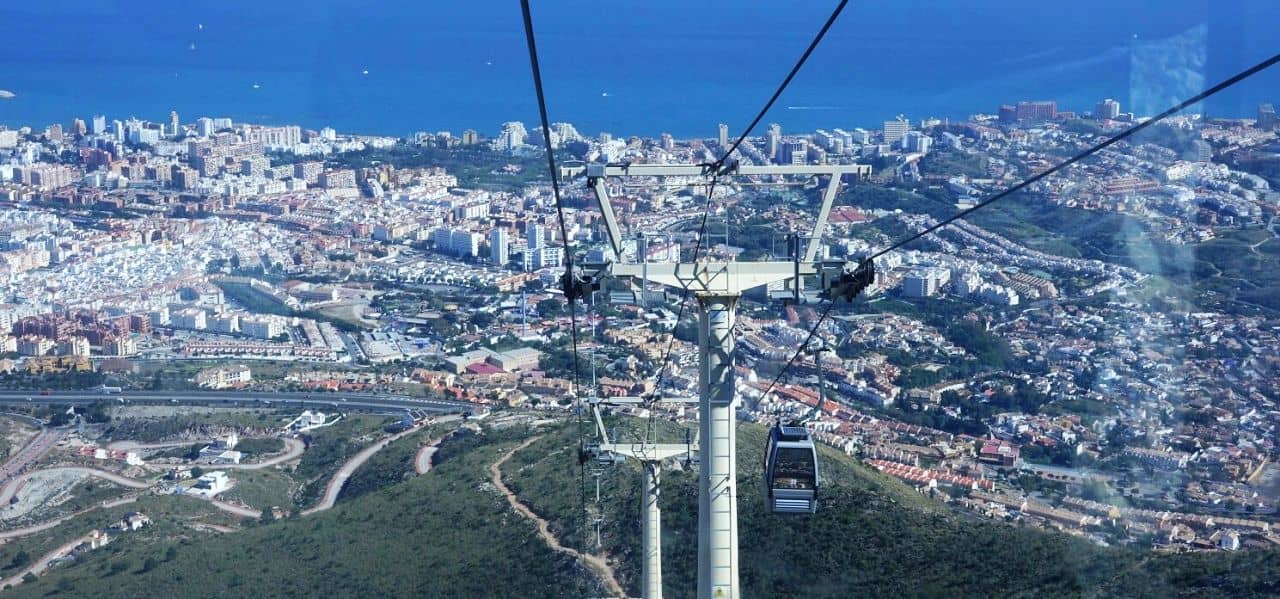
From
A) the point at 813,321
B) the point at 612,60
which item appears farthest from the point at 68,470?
the point at 612,60

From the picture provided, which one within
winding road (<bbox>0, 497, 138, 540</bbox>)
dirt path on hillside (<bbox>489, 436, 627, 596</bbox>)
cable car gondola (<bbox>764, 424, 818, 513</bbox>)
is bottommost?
winding road (<bbox>0, 497, 138, 540</bbox>)

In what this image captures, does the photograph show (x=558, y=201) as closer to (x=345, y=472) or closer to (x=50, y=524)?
(x=345, y=472)

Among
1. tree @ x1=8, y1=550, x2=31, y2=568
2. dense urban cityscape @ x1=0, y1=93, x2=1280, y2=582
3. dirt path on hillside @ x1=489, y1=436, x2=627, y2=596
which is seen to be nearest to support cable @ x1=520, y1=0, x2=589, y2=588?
dirt path on hillside @ x1=489, y1=436, x2=627, y2=596

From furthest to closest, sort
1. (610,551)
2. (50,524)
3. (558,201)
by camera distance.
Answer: (50,524)
(610,551)
(558,201)

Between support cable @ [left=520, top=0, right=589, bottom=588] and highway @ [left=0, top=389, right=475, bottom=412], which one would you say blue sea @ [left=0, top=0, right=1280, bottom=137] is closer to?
support cable @ [left=520, top=0, right=589, bottom=588]

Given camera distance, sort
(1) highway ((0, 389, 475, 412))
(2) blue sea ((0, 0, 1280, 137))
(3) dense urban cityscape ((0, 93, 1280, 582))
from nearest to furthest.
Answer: (3) dense urban cityscape ((0, 93, 1280, 582)), (1) highway ((0, 389, 475, 412)), (2) blue sea ((0, 0, 1280, 137))

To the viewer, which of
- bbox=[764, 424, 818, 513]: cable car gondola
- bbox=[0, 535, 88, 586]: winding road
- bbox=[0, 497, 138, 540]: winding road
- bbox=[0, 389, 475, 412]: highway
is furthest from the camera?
bbox=[0, 389, 475, 412]: highway

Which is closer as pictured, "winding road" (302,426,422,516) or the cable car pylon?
the cable car pylon
